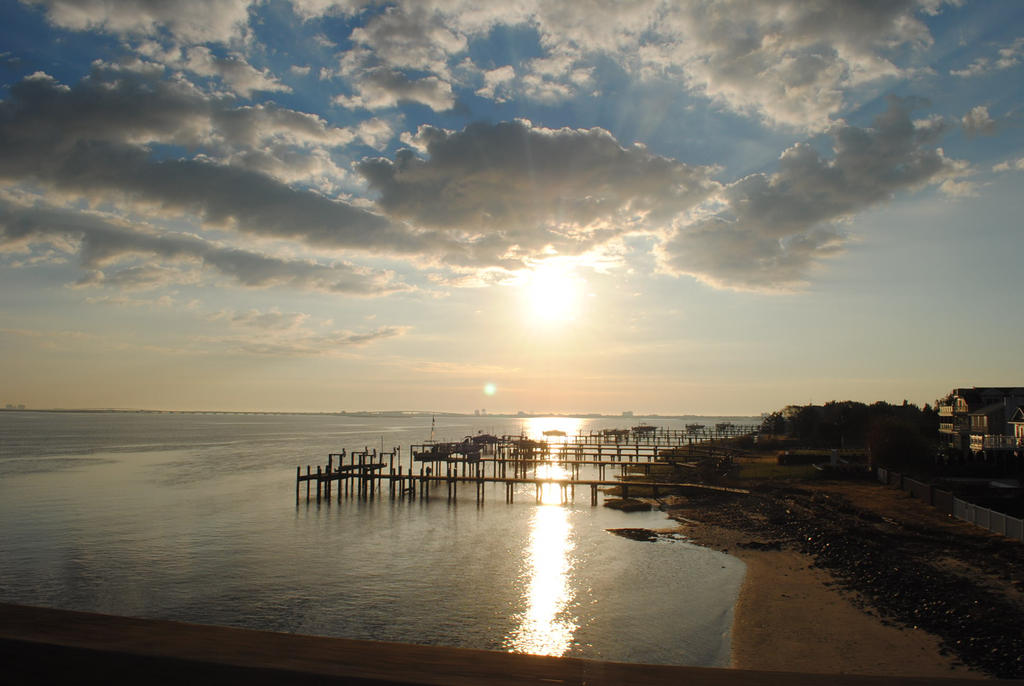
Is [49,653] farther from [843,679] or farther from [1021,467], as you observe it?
[1021,467]

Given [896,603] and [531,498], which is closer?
[896,603]

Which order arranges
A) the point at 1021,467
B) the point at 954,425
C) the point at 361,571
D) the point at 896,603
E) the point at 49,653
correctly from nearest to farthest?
the point at 49,653 < the point at 896,603 < the point at 361,571 < the point at 1021,467 < the point at 954,425

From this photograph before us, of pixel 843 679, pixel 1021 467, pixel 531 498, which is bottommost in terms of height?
pixel 531 498

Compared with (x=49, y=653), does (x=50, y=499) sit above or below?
below

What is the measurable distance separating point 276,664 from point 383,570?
26351 millimetres

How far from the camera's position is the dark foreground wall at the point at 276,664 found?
2318 mm

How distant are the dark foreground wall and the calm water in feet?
52.0

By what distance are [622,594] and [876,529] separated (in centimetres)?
1317

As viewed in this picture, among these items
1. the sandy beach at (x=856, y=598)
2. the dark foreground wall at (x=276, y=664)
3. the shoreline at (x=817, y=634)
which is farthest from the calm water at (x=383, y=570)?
the dark foreground wall at (x=276, y=664)

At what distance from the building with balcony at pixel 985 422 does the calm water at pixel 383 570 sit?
33539 mm

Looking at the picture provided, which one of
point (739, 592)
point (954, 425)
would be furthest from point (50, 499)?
point (954, 425)

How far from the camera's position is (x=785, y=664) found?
15.4 m

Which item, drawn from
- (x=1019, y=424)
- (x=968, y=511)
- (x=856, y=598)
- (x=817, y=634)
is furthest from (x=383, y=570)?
(x=1019, y=424)

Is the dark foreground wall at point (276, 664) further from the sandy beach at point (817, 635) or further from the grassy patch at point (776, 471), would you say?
the grassy patch at point (776, 471)
